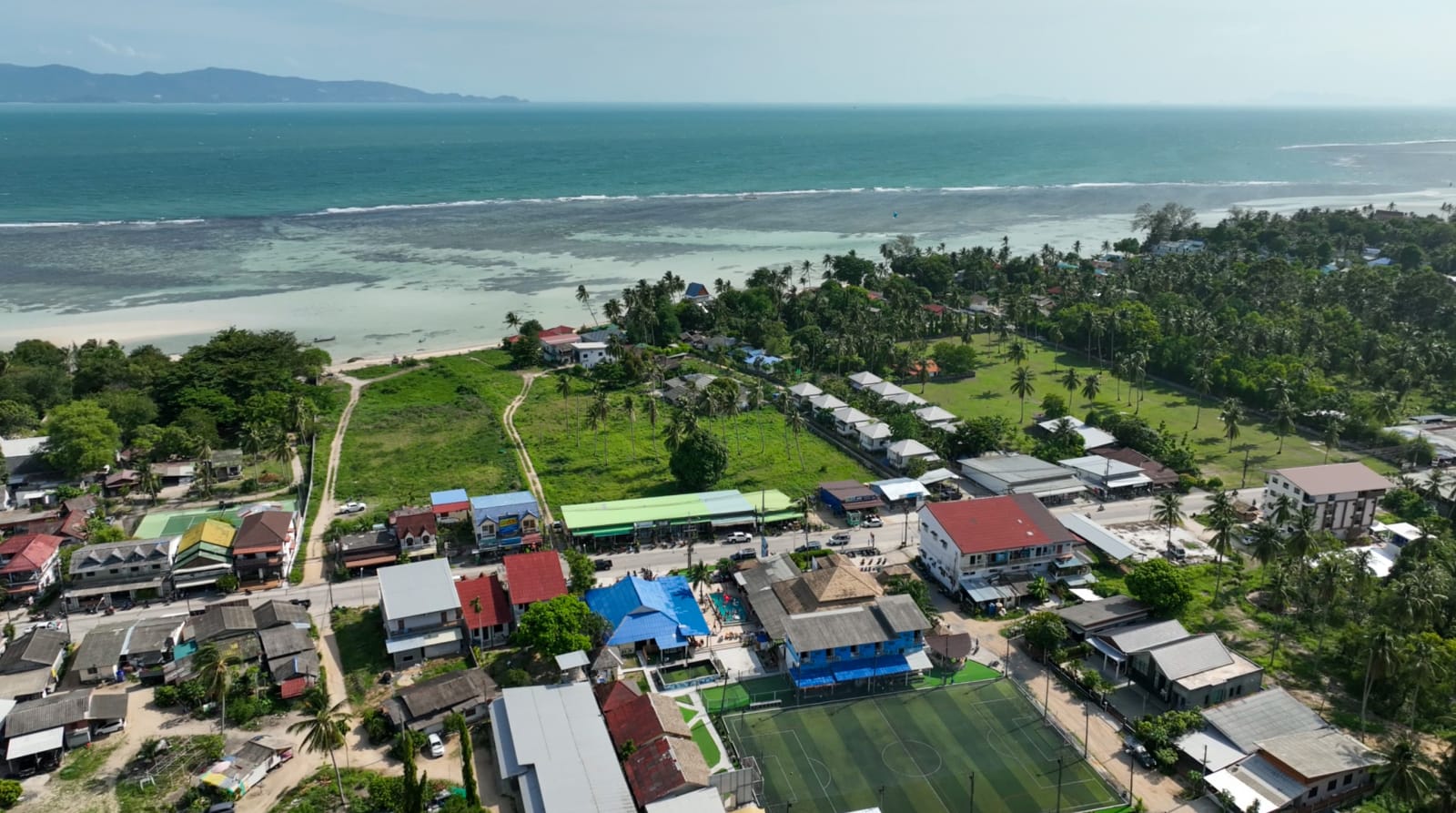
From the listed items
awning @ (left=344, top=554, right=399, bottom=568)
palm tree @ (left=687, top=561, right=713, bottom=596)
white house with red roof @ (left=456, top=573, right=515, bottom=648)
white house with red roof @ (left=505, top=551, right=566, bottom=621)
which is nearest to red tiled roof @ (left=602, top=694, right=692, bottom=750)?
white house with red roof @ (left=505, top=551, right=566, bottom=621)

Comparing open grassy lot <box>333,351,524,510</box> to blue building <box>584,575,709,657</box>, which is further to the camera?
open grassy lot <box>333,351,524,510</box>

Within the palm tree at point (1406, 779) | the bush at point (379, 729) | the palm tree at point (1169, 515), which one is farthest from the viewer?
the palm tree at point (1169, 515)

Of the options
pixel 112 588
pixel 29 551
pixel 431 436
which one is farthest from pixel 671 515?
pixel 29 551

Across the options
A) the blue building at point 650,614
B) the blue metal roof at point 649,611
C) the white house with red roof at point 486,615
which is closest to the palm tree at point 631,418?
the blue metal roof at point 649,611

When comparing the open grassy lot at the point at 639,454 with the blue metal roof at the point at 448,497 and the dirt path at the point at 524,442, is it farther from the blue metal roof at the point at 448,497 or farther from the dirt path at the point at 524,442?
the blue metal roof at the point at 448,497

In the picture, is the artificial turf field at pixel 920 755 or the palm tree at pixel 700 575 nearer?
the artificial turf field at pixel 920 755

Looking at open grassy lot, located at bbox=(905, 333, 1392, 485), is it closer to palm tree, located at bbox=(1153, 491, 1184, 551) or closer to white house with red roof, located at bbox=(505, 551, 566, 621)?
palm tree, located at bbox=(1153, 491, 1184, 551)

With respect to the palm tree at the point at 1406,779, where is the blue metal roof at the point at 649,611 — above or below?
below
